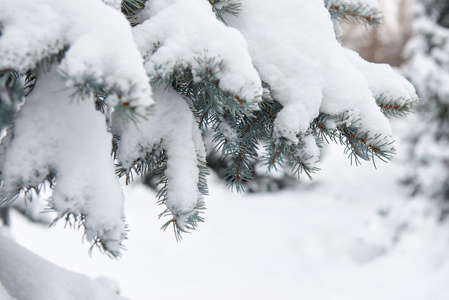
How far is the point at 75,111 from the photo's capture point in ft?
2.67

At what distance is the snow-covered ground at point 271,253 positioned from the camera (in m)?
3.66

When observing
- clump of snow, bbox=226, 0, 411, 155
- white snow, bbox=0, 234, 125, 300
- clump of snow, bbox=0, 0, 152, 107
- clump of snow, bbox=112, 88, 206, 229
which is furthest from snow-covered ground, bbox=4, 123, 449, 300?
clump of snow, bbox=0, 0, 152, 107

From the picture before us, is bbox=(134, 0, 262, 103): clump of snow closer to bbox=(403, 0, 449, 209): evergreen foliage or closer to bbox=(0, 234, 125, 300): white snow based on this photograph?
bbox=(0, 234, 125, 300): white snow

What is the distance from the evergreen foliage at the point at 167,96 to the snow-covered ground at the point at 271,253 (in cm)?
265

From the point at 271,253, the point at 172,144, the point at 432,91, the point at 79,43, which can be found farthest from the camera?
the point at 432,91


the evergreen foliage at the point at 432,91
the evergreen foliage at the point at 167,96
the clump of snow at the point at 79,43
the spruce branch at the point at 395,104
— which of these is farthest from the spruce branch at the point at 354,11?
the evergreen foliage at the point at 432,91

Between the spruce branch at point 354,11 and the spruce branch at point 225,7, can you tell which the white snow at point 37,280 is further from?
the spruce branch at point 354,11

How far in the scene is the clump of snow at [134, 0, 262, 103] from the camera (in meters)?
0.80

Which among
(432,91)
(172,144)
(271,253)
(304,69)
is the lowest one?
(271,253)

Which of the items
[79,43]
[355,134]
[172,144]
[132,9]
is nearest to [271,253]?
[355,134]

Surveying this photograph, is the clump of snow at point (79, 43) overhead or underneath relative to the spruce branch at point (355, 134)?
overhead

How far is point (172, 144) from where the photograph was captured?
0.94m

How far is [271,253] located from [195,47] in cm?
425

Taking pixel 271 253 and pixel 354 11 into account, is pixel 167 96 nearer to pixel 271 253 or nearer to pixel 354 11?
pixel 354 11
